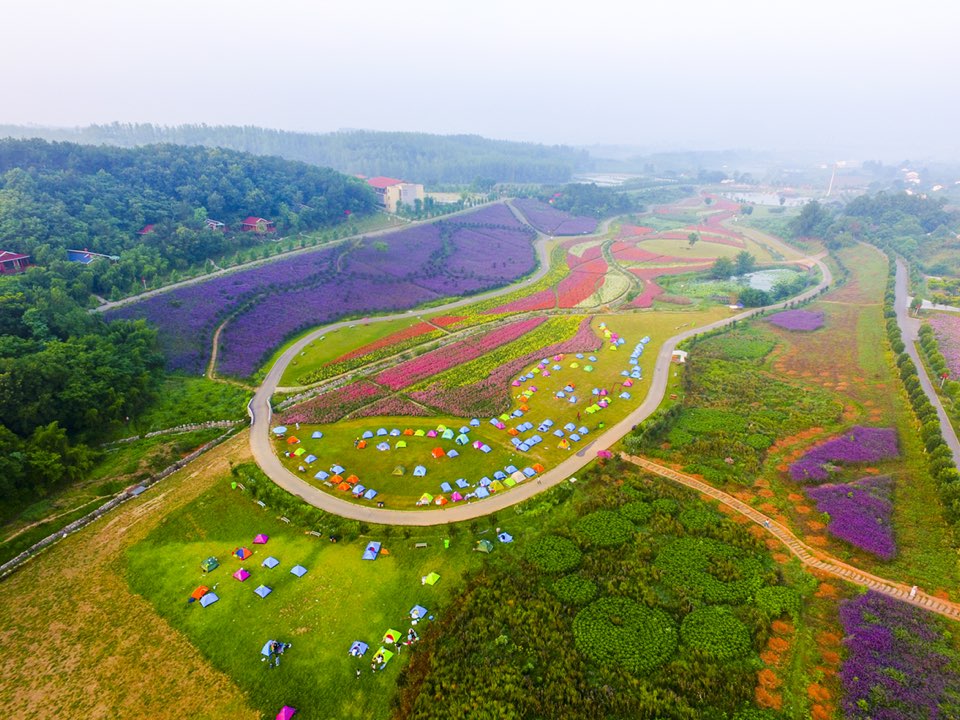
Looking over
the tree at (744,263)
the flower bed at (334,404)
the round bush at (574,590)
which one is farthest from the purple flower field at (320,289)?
the tree at (744,263)

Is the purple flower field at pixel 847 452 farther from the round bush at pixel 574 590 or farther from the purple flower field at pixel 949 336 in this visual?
the round bush at pixel 574 590

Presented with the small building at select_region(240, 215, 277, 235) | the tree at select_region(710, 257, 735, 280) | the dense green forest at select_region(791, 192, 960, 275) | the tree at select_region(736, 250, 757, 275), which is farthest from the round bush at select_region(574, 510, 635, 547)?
the dense green forest at select_region(791, 192, 960, 275)

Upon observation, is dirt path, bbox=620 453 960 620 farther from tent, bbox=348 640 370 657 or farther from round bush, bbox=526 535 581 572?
tent, bbox=348 640 370 657

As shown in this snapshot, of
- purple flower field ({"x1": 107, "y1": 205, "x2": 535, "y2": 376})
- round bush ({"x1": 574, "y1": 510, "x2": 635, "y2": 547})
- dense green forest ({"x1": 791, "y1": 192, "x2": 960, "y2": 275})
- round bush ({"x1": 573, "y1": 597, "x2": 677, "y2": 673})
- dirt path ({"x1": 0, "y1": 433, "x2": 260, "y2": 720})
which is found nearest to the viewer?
dirt path ({"x1": 0, "y1": 433, "x2": 260, "y2": 720})

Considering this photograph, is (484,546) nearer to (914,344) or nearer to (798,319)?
(914,344)

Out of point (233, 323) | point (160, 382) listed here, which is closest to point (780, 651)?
point (160, 382)

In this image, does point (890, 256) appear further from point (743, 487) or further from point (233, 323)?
point (233, 323)
